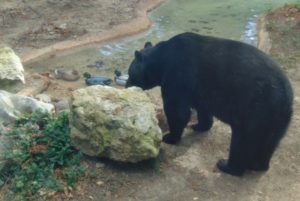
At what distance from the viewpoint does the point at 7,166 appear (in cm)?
579

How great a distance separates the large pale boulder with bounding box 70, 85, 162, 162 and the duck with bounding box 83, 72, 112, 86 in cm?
265

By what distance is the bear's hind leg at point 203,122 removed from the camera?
6.66 metres

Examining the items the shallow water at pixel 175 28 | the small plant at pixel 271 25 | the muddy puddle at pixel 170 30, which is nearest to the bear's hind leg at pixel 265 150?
the muddy puddle at pixel 170 30

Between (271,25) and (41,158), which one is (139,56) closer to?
(41,158)

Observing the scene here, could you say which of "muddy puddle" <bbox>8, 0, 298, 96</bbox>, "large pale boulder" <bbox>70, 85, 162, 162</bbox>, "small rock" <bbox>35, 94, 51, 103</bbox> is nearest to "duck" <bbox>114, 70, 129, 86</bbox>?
"muddy puddle" <bbox>8, 0, 298, 96</bbox>

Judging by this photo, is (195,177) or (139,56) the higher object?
(139,56)

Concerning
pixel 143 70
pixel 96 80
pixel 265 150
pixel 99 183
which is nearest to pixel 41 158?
pixel 99 183

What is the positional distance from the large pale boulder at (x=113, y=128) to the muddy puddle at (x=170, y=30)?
9.42ft

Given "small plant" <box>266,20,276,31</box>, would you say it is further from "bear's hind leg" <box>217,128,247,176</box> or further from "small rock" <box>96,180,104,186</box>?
"small rock" <box>96,180,104,186</box>

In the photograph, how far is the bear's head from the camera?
672cm

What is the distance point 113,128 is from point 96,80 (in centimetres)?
305

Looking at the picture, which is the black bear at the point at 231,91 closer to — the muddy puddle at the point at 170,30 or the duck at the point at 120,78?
the duck at the point at 120,78

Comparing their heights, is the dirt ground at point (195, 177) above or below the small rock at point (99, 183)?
below

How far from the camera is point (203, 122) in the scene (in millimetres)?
6770
